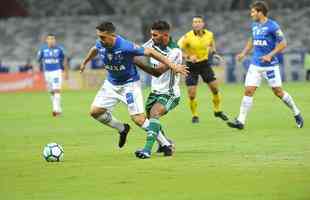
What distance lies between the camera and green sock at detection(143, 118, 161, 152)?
14.1 metres

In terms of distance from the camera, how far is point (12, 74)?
143 ft

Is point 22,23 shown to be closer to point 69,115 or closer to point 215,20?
point 215,20

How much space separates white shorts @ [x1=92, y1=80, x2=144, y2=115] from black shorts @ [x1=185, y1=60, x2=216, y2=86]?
7.08 m

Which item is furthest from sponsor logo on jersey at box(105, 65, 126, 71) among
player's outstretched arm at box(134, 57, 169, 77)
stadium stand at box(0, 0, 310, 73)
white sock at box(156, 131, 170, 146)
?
stadium stand at box(0, 0, 310, 73)

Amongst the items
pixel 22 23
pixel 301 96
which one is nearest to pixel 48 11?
pixel 22 23

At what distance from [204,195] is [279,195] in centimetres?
83

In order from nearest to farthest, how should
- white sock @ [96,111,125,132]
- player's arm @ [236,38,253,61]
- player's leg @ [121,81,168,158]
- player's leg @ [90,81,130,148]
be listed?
player's leg @ [121,81,168,158]
player's leg @ [90,81,130,148]
white sock @ [96,111,125,132]
player's arm @ [236,38,253,61]

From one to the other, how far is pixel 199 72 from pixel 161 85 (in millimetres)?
7594

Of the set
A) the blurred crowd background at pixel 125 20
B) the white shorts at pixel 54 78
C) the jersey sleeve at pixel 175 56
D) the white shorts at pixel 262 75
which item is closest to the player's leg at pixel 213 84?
the white shorts at pixel 262 75

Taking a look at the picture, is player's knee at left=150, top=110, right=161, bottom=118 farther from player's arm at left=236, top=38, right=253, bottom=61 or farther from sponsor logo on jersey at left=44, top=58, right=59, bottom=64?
sponsor logo on jersey at left=44, top=58, right=59, bottom=64

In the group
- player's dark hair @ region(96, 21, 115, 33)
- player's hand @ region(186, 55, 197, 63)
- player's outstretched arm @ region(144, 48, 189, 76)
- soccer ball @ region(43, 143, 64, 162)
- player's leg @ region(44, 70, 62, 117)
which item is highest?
player's dark hair @ region(96, 21, 115, 33)

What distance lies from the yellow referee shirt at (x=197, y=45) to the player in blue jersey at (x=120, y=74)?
694cm

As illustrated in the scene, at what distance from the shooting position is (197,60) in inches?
877

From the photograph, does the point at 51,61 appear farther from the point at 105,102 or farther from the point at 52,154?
the point at 52,154
